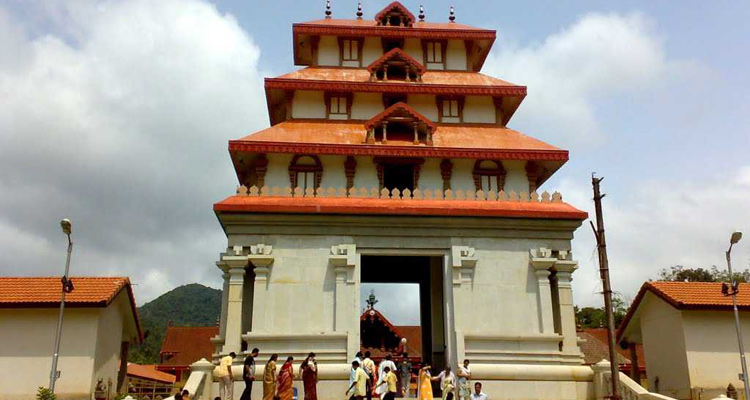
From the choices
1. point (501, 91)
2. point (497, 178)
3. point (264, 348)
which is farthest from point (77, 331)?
point (501, 91)

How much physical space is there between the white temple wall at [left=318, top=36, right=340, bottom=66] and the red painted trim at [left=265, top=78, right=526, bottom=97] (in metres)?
3.11

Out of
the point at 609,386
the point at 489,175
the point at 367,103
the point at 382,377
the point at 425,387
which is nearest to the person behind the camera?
the point at 425,387

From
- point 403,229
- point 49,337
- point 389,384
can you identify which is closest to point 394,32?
point 403,229

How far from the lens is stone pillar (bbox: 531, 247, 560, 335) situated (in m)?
21.5

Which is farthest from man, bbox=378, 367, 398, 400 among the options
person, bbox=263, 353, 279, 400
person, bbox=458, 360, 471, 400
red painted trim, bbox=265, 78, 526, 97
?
red painted trim, bbox=265, 78, 526, 97

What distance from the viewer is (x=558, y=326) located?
22.1 m

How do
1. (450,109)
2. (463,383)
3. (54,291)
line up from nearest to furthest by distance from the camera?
1. (463,383)
2. (54,291)
3. (450,109)

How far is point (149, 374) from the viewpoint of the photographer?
44281mm

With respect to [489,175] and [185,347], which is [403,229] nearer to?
[489,175]

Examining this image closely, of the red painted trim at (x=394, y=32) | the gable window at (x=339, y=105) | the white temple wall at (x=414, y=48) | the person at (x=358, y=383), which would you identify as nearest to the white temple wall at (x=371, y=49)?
the red painted trim at (x=394, y=32)

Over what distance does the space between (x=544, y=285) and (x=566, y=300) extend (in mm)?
928

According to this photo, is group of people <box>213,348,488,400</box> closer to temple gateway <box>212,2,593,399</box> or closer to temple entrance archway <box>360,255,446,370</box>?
temple gateway <box>212,2,593,399</box>

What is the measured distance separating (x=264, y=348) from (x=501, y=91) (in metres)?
13.8

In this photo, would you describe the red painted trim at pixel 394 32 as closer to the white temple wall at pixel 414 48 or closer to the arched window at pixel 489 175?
the white temple wall at pixel 414 48
